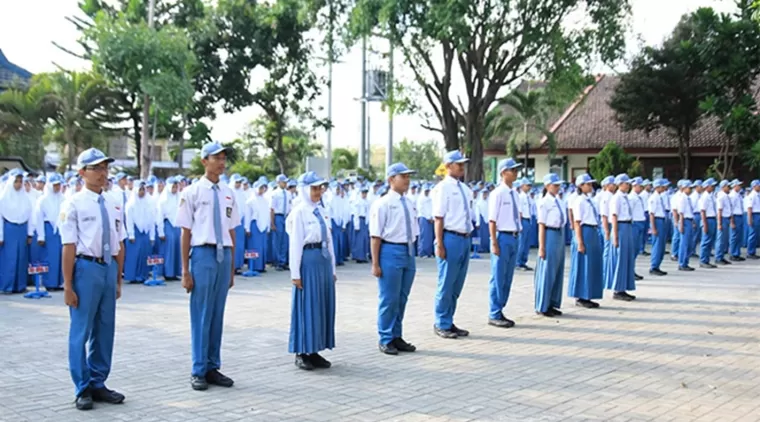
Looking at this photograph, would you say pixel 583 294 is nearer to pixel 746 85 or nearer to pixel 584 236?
pixel 584 236

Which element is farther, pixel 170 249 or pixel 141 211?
pixel 170 249

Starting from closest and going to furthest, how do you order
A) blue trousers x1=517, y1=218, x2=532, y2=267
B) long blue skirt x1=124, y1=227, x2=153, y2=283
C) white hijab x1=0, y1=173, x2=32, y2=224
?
white hijab x1=0, y1=173, x2=32, y2=224, long blue skirt x1=124, y1=227, x2=153, y2=283, blue trousers x1=517, y1=218, x2=532, y2=267

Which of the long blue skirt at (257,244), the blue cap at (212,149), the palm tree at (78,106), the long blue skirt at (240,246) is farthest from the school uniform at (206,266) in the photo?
the palm tree at (78,106)

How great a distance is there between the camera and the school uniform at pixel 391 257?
8398mm

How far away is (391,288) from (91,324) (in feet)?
10.7

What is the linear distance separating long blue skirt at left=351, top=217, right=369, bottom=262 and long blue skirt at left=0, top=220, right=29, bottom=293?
27.6ft

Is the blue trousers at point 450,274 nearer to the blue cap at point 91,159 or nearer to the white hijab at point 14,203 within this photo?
the blue cap at point 91,159

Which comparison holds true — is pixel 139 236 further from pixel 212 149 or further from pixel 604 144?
pixel 604 144

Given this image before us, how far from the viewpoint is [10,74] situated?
36.9 meters

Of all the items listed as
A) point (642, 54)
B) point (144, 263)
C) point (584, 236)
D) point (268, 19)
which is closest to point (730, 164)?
point (642, 54)

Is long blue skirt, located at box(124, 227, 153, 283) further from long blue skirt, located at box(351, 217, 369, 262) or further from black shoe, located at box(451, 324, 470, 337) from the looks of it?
black shoe, located at box(451, 324, 470, 337)

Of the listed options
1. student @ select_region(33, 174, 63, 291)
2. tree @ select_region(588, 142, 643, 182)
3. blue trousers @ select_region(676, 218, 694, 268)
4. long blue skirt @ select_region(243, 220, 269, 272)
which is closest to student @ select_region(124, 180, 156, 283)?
student @ select_region(33, 174, 63, 291)

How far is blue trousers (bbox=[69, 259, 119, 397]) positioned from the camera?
20.3 ft

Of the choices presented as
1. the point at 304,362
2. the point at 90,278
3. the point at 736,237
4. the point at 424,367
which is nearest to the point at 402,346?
the point at 424,367
